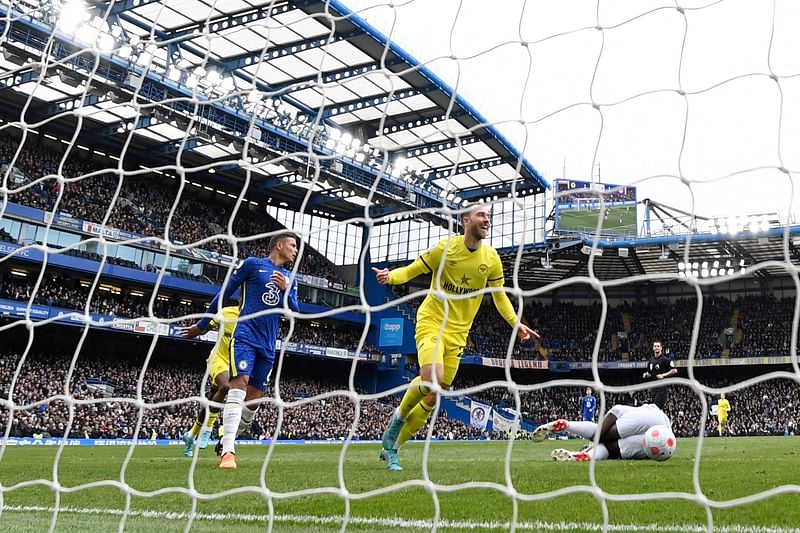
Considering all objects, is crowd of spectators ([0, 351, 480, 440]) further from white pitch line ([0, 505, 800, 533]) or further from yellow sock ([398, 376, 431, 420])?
white pitch line ([0, 505, 800, 533])

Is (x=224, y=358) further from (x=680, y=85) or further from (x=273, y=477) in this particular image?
(x=680, y=85)

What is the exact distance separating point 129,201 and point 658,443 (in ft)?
89.2

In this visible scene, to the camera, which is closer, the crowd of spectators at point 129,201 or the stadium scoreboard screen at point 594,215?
the crowd of spectators at point 129,201

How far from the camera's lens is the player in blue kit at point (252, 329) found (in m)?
5.70

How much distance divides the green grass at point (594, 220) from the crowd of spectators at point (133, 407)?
10.6 m

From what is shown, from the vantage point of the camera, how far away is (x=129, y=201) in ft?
96.1

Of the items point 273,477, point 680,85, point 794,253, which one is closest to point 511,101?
point 680,85

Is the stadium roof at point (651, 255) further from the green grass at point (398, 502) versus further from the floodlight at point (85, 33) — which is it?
the green grass at point (398, 502)

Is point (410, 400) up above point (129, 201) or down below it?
below

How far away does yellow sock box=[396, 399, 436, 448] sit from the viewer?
18.1ft

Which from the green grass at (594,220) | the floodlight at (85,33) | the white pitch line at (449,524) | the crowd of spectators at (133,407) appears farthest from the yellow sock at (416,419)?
the green grass at (594,220)

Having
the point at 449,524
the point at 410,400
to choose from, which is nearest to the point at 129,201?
the point at 410,400

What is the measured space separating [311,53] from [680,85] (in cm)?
2124

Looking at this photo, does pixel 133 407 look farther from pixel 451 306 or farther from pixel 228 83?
pixel 451 306
